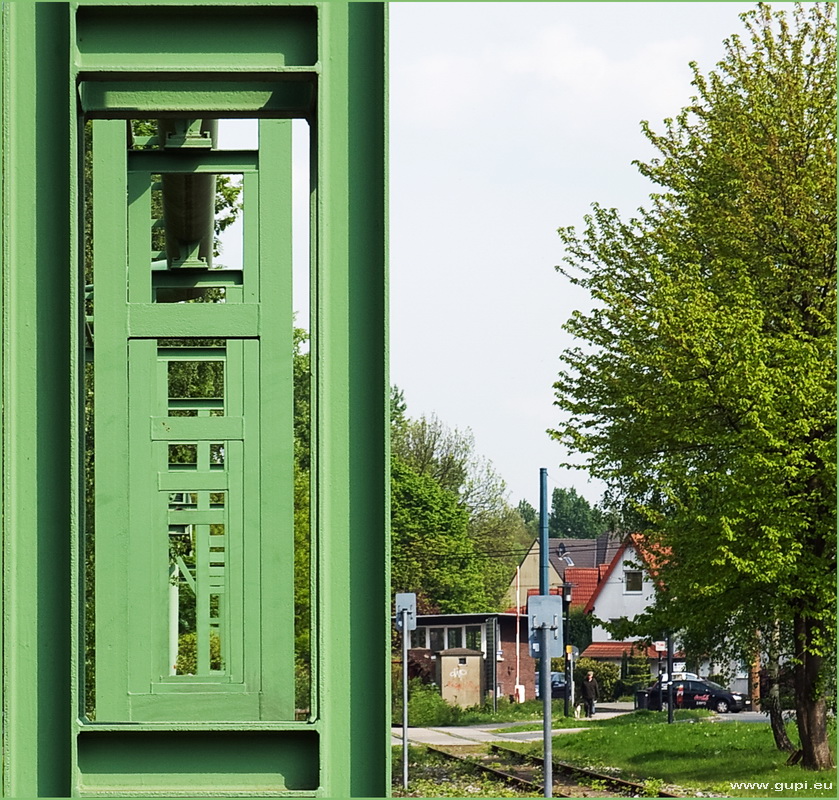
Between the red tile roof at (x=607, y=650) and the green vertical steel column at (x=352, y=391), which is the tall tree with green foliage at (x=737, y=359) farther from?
the red tile roof at (x=607, y=650)

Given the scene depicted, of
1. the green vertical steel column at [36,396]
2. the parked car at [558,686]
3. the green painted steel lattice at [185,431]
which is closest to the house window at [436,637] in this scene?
the parked car at [558,686]

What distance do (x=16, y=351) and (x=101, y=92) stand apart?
2.62 ft

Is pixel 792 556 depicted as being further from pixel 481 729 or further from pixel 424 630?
pixel 424 630

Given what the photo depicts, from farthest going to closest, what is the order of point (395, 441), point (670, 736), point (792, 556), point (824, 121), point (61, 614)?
1. point (395, 441)
2. point (670, 736)
3. point (824, 121)
4. point (792, 556)
5. point (61, 614)

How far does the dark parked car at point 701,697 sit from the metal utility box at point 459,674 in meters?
5.29

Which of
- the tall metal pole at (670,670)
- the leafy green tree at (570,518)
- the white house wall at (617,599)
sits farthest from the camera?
the leafy green tree at (570,518)

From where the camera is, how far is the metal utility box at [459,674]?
125 feet

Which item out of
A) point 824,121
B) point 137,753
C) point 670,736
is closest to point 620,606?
point 670,736

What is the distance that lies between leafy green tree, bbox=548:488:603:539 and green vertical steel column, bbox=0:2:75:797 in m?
79.0

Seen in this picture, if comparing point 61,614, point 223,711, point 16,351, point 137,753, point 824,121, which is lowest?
point 223,711

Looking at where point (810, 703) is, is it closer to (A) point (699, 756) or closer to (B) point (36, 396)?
(A) point (699, 756)

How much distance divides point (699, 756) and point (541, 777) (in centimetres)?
306

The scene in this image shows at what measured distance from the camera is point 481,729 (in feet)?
116

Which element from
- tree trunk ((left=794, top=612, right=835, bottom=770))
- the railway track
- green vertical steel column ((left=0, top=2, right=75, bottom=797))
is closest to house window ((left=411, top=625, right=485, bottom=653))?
the railway track
